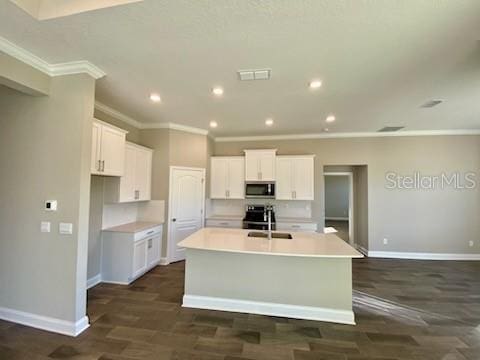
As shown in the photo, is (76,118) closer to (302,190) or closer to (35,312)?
(35,312)

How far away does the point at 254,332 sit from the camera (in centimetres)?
268

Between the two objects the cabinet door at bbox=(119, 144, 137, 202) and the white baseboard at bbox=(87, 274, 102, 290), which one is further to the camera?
the cabinet door at bbox=(119, 144, 137, 202)

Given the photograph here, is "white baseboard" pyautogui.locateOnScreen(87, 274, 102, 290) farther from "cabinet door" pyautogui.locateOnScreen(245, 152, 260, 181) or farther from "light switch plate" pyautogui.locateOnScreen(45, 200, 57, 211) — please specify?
"cabinet door" pyautogui.locateOnScreen(245, 152, 260, 181)

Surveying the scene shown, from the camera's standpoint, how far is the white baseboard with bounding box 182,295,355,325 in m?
2.92

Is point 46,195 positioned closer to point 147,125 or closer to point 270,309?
point 147,125

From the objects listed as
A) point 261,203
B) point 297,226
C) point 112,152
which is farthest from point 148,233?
point 297,226

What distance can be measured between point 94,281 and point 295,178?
14.9 feet

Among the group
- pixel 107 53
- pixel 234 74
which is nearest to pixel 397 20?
pixel 234 74

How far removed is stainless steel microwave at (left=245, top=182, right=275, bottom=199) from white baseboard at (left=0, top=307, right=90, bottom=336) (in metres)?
3.97

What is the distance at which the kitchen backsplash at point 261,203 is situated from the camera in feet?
19.8

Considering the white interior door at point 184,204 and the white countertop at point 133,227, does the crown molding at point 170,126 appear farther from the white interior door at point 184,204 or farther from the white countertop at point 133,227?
the white countertop at point 133,227

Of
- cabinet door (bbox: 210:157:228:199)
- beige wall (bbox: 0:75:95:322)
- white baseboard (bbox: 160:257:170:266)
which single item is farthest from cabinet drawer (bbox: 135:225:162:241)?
cabinet door (bbox: 210:157:228:199)

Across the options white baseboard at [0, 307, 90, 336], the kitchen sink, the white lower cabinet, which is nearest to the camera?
white baseboard at [0, 307, 90, 336]

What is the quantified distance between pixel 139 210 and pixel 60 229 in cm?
247
